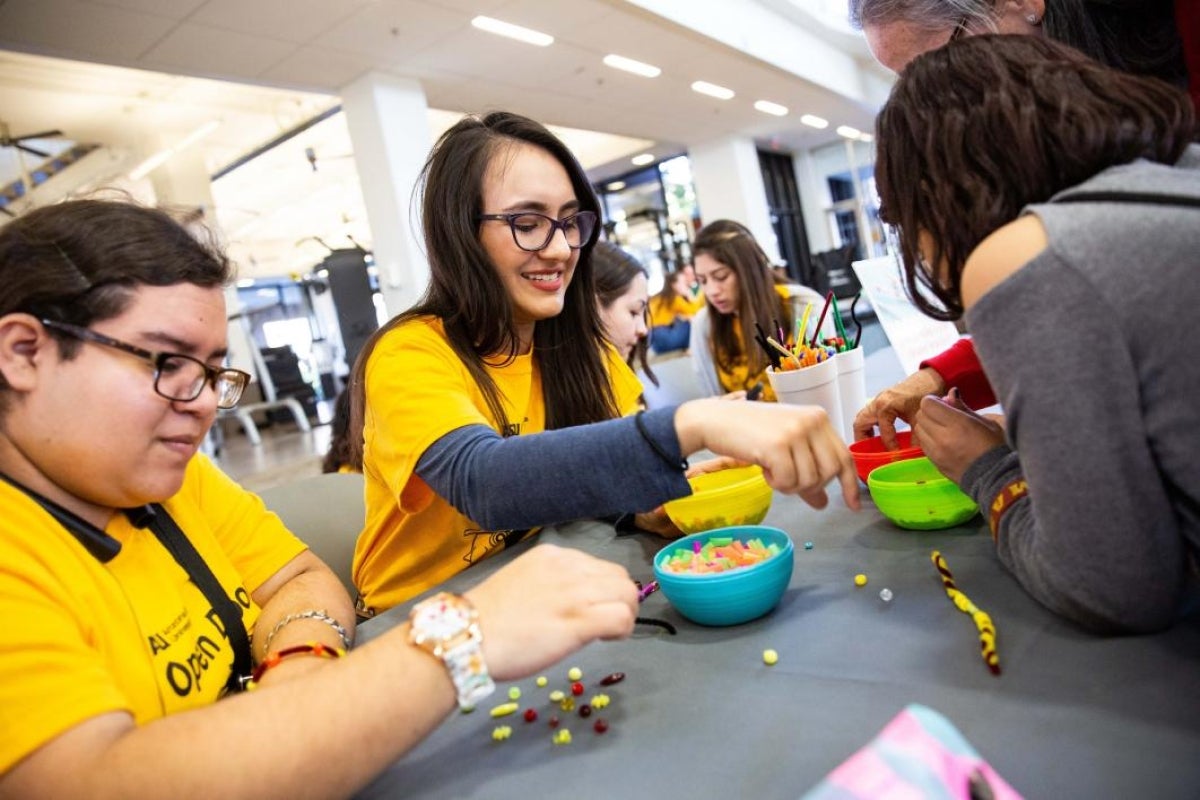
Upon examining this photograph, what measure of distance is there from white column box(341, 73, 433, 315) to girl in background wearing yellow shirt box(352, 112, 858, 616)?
4.23m

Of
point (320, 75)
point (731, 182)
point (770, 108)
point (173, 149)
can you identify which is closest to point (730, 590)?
point (320, 75)

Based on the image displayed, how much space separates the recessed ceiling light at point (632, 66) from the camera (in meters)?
6.19

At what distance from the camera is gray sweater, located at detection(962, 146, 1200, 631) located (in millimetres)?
508

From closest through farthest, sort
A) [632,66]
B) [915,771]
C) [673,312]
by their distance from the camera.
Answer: [915,771] < [673,312] < [632,66]

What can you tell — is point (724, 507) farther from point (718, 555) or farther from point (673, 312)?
point (673, 312)

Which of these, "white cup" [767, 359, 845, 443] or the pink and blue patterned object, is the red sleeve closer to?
"white cup" [767, 359, 845, 443]

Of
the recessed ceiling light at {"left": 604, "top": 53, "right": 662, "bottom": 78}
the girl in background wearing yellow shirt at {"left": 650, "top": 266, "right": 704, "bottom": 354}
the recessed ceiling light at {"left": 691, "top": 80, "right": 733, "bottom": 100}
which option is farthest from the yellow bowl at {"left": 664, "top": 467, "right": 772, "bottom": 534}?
the recessed ceiling light at {"left": 691, "top": 80, "right": 733, "bottom": 100}

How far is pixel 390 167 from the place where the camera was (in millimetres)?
5379

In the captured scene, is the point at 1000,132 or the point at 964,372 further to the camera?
the point at 964,372

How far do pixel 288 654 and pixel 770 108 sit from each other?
9689 millimetres

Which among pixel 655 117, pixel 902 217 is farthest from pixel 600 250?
pixel 655 117

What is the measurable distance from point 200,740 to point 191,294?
43 cm

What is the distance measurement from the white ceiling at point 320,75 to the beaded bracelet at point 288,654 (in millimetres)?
4362

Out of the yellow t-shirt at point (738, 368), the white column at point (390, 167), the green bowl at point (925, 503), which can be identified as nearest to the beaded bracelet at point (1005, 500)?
the green bowl at point (925, 503)
